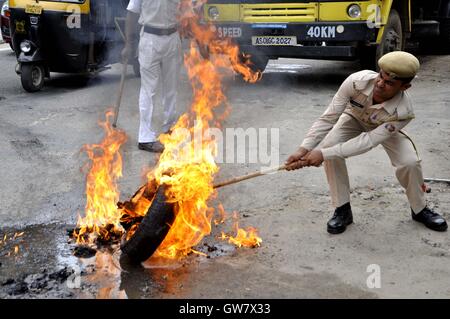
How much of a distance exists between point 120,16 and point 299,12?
2.94 metres

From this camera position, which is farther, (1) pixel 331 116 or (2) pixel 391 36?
(2) pixel 391 36

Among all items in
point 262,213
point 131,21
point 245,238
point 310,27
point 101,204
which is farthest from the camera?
point 310,27

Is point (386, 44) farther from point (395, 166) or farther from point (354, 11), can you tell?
point (395, 166)

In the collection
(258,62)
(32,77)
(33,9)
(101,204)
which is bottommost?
(258,62)

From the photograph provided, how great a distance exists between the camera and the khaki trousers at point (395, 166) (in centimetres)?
422

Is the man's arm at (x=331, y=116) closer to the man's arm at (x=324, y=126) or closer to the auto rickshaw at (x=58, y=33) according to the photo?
the man's arm at (x=324, y=126)

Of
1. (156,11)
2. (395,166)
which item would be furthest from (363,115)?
(156,11)

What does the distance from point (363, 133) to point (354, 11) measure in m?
4.59

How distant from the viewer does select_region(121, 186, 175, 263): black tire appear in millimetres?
3689

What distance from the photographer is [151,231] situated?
3.70 m

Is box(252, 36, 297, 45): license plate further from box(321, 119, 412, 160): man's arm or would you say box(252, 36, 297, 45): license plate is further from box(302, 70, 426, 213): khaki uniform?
box(321, 119, 412, 160): man's arm

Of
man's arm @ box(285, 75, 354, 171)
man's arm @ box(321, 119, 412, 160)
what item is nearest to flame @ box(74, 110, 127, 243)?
man's arm @ box(285, 75, 354, 171)

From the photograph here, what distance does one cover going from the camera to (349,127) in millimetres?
4508

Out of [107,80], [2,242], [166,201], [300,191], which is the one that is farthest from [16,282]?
[107,80]
